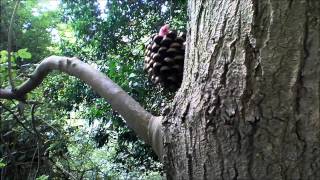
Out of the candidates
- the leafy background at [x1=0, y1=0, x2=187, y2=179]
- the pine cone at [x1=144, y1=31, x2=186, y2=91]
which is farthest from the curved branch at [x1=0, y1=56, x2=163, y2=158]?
the leafy background at [x1=0, y1=0, x2=187, y2=179]

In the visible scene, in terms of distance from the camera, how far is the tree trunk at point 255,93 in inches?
15.8

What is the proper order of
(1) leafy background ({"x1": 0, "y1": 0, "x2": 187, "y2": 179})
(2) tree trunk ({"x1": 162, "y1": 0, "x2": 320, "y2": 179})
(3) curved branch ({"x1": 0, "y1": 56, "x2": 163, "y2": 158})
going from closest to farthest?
(2) tree trunk ({"x1": 162, "y1": 0, "x2": 320, "y2": 179})
(3) curved branch ({"x1": 0, "y1": 56, "x2": 163, "y2": 158})
(1) leafy background ({"x1": 0, "y1": 0, "x2": 187, "y2": 179})

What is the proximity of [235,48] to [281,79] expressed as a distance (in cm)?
6

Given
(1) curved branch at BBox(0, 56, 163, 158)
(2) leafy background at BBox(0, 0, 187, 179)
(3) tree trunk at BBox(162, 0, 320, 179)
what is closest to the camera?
(3) tree trunk at BBox(162, 0, 320, 179)

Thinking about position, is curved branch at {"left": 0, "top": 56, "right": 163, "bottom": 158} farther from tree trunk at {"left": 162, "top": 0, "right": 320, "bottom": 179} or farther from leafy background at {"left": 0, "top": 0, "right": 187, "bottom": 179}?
leafy background at {"left": 0, "top": 0, "right": 187, "bottom": 179}

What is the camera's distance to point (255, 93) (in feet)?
1.38

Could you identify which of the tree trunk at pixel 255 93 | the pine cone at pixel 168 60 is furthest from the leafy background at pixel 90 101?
the tree trunk at pixel 255 93

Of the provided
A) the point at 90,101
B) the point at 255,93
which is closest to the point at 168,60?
the point at 255,93

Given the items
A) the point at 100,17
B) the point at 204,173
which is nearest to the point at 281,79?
the point at 204,173

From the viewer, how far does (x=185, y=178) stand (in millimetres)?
494

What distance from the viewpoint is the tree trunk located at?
1.32ft

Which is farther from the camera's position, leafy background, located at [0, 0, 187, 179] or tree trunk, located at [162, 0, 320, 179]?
leafy background, located at [0, 0, 187, 179]

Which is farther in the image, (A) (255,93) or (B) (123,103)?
(B) (123,103)

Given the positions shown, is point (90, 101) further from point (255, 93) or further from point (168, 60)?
point (255, 93)
